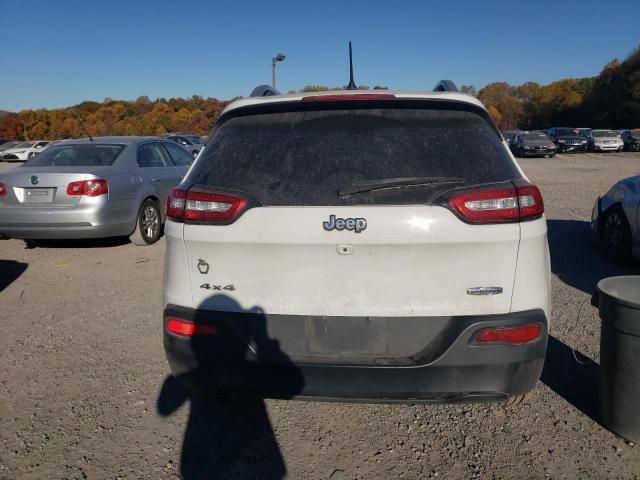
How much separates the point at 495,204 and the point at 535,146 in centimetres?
3174

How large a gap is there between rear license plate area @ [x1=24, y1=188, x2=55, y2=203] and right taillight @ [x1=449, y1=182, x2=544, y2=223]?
6.18 m

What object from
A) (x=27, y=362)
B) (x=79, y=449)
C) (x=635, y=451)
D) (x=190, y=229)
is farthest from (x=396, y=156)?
(x=27, y=362)

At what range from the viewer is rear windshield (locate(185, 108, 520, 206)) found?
7.63ft

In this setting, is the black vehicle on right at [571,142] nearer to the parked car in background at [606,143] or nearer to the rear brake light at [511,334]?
the parked car in background at [606,143]

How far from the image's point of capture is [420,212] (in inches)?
87.9

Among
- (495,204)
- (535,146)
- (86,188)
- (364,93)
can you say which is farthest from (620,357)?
(535,146)

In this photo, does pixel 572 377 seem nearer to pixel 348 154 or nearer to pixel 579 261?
pixel 348 154

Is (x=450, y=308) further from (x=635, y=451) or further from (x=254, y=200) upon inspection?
(x=635, y=451)

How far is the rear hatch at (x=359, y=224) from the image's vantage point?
225 centimetres

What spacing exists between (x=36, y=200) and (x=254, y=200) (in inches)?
223

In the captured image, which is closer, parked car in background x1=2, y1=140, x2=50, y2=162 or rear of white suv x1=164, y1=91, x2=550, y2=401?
rear of white suv x1=164, y1=91, x2=550, y2=401

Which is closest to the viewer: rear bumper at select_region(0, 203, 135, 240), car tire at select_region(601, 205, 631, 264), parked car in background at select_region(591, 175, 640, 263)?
parked car in background at select_region(591, 175, 640, 263)

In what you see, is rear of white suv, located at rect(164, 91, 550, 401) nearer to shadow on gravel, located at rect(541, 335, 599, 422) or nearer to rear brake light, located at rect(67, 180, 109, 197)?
shadow on gravel, located at rect(541, 335, 599, 422)

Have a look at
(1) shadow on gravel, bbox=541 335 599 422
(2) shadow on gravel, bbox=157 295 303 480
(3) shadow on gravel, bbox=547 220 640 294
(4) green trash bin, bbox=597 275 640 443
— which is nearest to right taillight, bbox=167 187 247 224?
(2) shadow on gravel, bbox=157 295 303 480
